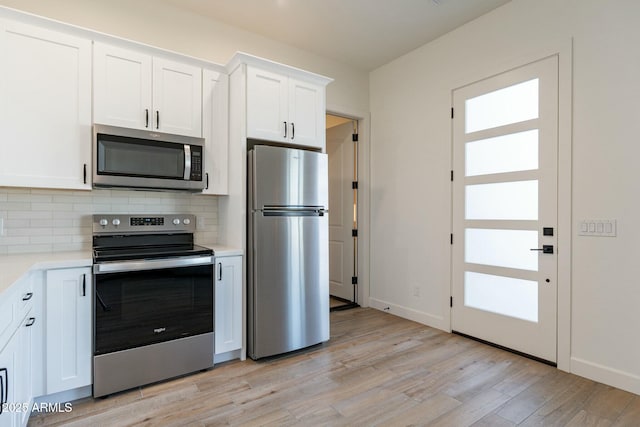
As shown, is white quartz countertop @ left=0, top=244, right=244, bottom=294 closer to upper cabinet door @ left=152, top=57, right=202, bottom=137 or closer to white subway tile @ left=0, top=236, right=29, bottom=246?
white subway tile @ left=0, top=236, right=29, bottom=246

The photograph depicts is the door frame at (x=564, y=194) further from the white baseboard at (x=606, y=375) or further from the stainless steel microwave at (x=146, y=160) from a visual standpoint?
the stainless steel microwave at (x=146, y=160)

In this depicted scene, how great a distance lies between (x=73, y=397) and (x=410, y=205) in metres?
3.31

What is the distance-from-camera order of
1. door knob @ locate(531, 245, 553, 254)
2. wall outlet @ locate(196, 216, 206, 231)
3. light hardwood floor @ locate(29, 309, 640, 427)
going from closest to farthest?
1. light hardwood floor @ locate(29, 309, 640, 427)
2. door knob @ locate(531, 245, 553, 254)
3. wall outlet @ locate(196, 216, 206, 231)

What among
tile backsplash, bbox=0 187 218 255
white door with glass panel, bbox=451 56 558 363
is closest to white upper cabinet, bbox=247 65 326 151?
tile backsplash, bbox=0 187 218 255

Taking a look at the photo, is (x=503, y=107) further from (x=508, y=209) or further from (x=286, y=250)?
(x=286, y=250)

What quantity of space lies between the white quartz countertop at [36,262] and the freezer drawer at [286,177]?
1.20 meters

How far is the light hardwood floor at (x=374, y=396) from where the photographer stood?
1.98 metres

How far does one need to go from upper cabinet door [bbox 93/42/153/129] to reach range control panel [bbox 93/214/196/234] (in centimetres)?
72

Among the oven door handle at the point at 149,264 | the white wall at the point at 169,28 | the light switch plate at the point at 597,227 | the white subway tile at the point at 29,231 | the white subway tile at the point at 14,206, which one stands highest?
the white wall at the point at 169,28

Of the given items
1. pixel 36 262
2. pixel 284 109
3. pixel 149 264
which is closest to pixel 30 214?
pixel 36 262

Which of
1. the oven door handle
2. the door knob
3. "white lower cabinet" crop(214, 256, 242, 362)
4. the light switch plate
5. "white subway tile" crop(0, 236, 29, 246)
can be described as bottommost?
"white lower cabinet" crop(214, 256, 242, 362)

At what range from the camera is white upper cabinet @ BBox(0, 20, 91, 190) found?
84.4 inches

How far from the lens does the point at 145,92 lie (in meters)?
2.56

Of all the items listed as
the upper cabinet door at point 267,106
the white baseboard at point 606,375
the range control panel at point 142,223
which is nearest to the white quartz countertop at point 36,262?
the range control panel at point 142,223
